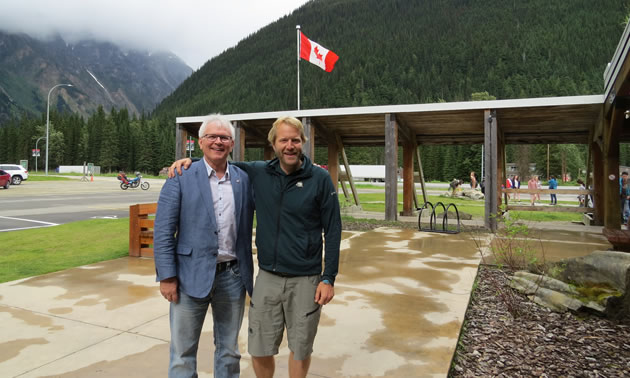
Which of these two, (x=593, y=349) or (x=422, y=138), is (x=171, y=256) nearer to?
(x=593, y=349)

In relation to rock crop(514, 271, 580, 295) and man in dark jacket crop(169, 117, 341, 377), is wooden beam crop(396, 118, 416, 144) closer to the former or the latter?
rock crop(514, 271, 580, 295)

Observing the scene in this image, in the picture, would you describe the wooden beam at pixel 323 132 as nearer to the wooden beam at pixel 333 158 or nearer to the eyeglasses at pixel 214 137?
the wooden beam at pixel 333 158

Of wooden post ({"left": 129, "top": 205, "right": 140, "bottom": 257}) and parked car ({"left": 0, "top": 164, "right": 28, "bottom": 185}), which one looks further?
parked car ({"left": 0, "top": 164, "right": 28, "bottom": 185})

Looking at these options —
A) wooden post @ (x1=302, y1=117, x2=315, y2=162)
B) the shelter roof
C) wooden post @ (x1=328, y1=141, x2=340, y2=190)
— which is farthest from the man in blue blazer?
wooden post @ (x1=328, y1=141, x2=340, y2=190)

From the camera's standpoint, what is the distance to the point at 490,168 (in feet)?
35.4

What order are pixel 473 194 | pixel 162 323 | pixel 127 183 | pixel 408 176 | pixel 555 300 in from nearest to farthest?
pixel 162 323 < pixel 555 300 < pixel 408 176 < pixel 473 194 < pixel 127 183

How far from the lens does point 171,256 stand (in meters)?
2.12

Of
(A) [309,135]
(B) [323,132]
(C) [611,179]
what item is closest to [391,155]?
(A) [309,135]

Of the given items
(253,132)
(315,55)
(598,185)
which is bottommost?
(598,185)

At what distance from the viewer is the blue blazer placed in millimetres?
2098

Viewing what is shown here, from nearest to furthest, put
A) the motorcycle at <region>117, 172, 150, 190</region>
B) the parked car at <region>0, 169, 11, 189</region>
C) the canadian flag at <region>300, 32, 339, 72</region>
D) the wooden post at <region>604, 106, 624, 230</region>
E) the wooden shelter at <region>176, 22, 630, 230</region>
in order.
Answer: the wooden post at <region>604, 106, 624, 230</region>
the wooden shelter at <region>176, 22, 630, 230</region>
the canadian flag at <region>300, 32, 339, 72</region>
the parked car at <region>0, 169, 11, 189</region>
the motorcycle at <region>117, 172, 150, 190</region>

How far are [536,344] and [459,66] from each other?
16034 centimetres

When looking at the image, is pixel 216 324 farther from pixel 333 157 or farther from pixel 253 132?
pixel 333 157

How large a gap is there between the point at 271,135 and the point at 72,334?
2640mm
